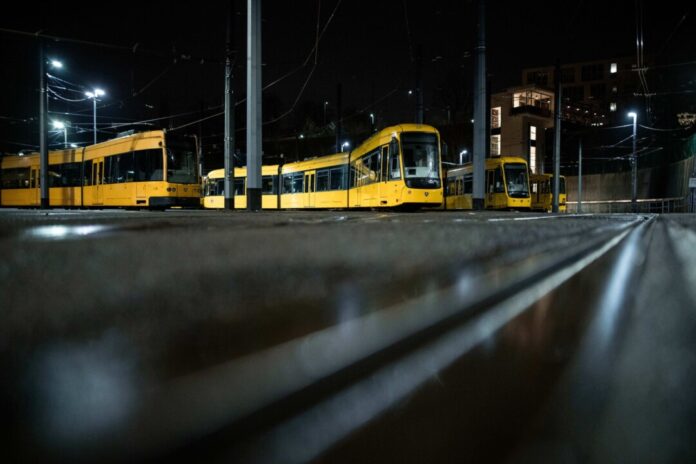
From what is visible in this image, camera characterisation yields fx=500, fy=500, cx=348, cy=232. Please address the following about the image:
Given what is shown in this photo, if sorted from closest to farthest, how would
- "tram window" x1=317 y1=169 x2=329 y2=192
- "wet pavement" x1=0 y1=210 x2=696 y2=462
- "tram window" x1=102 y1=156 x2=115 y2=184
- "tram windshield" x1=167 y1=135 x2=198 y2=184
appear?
"wet pavement" x1=0 y1=210 x2=696 y2=462, "tram windshield" x1=167 y1=135 x2=198 y2=184, "tram window" x1=102 y1=156 x2=115 y2=184, "tram window" x1=317 y1=169 x2=329 y2=192

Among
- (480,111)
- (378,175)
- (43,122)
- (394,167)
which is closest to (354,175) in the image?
(378,175)

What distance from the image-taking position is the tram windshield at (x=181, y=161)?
17.8m

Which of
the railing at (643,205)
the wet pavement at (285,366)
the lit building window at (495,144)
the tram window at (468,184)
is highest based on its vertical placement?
the lit building window at (495,144)

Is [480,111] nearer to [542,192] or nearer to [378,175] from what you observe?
[378,175]

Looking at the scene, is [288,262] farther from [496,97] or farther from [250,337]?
[496,97]

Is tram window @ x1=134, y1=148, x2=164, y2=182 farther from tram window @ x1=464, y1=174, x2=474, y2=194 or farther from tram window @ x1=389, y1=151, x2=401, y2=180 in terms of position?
tram window @ x1=464, y1=174, x2=474, y2=194

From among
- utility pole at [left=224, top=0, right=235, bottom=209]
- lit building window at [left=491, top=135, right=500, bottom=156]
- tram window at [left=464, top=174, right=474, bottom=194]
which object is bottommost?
tram window at [left=464, top=174, right=474, bottom=194]

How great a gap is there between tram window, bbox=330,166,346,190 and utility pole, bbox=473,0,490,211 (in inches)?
231

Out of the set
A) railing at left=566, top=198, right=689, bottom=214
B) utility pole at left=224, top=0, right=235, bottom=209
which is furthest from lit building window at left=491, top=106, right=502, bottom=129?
utility pole at left=224, top=0, right=235, bottom=209

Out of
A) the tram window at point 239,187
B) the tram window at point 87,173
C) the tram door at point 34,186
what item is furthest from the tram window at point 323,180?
the tram door at point 34,186

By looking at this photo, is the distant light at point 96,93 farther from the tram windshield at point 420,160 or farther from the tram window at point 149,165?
the tram windshield at point 420,160

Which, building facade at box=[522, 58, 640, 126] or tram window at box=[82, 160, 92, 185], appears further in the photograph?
building facade at box=[522, 58, 640, 126]

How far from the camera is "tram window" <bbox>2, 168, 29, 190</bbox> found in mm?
23109

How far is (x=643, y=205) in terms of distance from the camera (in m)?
38.5
